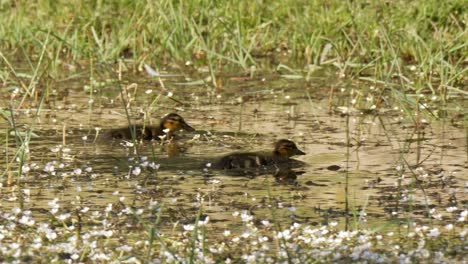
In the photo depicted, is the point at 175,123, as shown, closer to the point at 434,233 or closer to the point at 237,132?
the point at 237,132

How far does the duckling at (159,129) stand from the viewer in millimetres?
7809

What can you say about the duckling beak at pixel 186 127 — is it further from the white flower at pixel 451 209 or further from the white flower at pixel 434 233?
the white flower at pixel 434 233

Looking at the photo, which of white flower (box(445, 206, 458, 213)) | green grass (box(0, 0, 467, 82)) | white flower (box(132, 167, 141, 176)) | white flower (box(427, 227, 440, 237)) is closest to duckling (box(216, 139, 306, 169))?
white flower (box(132, 167, 141, 176))

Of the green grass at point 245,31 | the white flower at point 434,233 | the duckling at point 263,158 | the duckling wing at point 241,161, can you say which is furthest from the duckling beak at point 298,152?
the green grass at point 245,31

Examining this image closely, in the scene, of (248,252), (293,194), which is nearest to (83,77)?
(293,194)

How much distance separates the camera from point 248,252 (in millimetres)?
5211

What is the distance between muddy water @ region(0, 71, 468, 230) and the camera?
6164mm

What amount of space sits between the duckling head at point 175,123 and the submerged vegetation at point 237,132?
4.0 inches

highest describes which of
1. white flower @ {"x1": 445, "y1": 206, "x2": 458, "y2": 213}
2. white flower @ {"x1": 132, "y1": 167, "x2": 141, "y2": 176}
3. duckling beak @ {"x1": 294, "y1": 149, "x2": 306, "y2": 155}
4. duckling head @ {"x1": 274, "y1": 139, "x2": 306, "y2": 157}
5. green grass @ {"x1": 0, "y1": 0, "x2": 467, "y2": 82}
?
green grass @ {"x1": 0, "y1": 0, "x2": 467, "y2": 82}

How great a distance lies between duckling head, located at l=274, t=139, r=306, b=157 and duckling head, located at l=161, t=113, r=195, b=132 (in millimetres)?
881

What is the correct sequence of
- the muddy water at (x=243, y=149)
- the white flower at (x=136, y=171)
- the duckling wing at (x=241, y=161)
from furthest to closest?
the duckling wing at (x=241, y=161) < the white flower at (x=136, y=171) < the muddy water at (x=243, y=149)

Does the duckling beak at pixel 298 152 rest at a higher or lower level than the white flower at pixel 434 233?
higher

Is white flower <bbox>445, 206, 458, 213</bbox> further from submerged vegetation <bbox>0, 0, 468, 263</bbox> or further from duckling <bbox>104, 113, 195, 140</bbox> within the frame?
duckling <bbox>104, 113, 195, 140</bbox>

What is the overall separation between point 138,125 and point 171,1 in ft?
8.65
